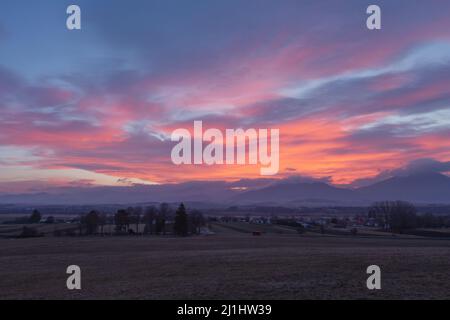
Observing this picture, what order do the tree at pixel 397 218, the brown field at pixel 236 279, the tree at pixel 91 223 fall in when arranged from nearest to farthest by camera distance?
the brown field at pixel 236 279, the tree at pixel 91 223, the tree at pixel 397 218

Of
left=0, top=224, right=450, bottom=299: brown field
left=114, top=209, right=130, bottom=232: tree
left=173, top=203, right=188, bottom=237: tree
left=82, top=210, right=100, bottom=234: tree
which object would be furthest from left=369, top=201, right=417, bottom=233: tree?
left=0, top=224, right=450, bottom=299: brown field

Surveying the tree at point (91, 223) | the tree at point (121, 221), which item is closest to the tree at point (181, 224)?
the tree at point (121, 221)

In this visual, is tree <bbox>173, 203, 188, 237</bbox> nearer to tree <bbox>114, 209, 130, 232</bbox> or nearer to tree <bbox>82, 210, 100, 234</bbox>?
tree <bbox>114, 209, 130, 232</bbox>

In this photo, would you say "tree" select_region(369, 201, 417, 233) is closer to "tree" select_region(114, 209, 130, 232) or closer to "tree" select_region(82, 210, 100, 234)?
"tree" select_region(114, 209, 130, 232)

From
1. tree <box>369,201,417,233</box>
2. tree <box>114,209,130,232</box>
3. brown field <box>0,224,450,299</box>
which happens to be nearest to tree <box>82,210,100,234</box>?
tree <box>114,209,130,232</box>

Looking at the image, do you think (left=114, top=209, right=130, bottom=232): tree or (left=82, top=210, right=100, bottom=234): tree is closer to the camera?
(left=82, top=210, right=100, bottom=234): tree

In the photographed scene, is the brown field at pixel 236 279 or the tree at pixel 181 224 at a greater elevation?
the brown field at pixel 236 279

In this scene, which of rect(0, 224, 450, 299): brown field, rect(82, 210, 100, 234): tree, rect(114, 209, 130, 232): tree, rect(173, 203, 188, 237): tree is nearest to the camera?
rect(0, 224, 450, 299): brown field

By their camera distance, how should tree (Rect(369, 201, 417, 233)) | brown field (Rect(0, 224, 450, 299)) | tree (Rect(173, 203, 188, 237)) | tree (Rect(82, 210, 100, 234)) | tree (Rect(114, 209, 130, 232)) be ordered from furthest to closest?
tree (Rect(369, 201, 417, 233)), tree (Rect(114, 209, 130, 232)), tree (Rect(82, 210, 100, 234)), tree (Rect(173, 203, 188, 237)), brown field (Rect(0, 224, 450, 299))

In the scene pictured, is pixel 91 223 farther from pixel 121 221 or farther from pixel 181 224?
pixel 181 224

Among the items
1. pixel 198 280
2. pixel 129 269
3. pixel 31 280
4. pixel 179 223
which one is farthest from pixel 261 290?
pixel 179 223

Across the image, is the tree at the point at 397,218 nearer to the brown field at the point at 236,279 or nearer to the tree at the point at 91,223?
the tree at the point at 91,223

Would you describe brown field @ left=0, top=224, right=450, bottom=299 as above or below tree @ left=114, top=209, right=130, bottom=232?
above

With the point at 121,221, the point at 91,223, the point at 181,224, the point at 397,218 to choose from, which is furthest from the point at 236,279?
the point at 397,218
